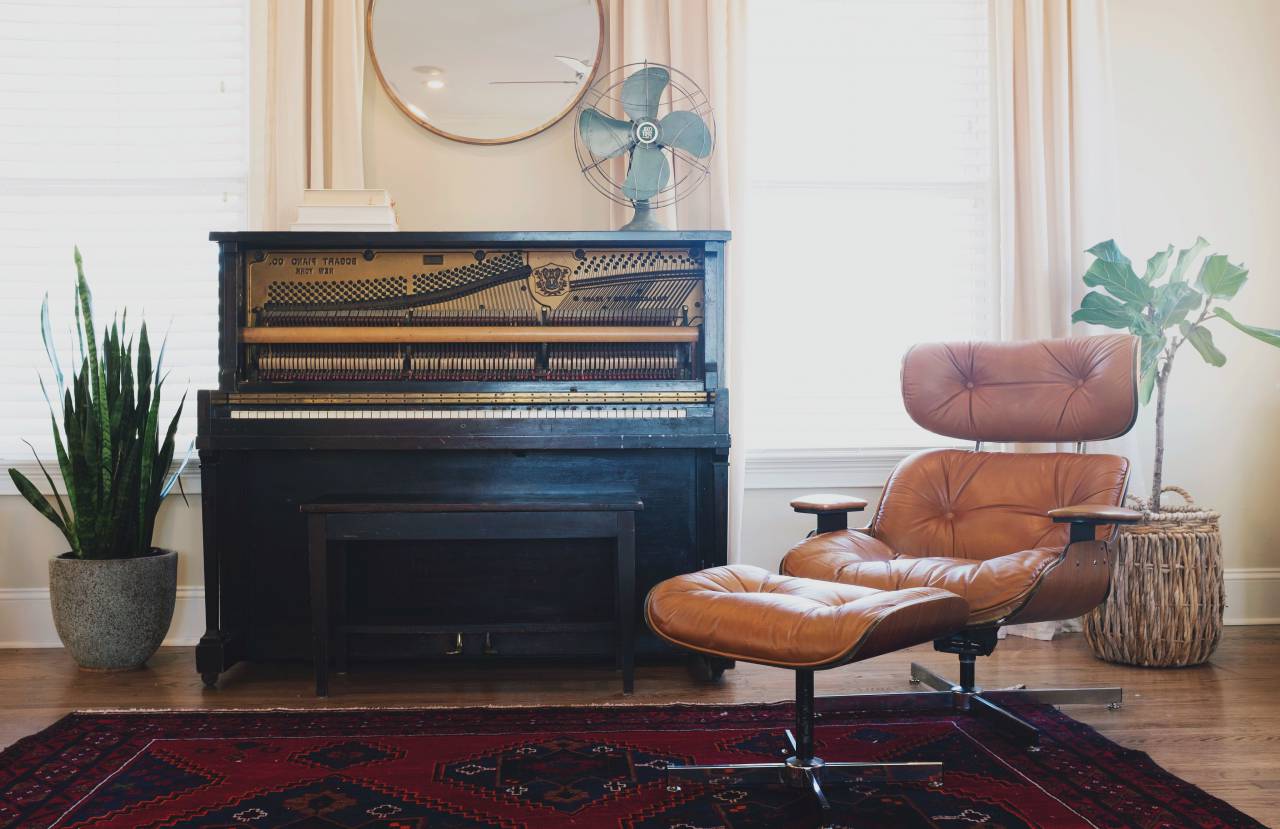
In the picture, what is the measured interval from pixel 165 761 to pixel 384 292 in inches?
61.8

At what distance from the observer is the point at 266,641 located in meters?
3.55

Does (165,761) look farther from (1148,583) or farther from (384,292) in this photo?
(1148,583)

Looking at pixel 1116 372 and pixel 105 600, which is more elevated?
pixel 1116 372

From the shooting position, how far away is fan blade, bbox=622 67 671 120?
12.0 ft

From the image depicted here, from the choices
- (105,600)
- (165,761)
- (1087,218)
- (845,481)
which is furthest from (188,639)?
(1087,218)

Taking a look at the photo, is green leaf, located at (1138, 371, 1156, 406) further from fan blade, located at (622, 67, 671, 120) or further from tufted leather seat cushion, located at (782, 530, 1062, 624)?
fan blade, located at (622, 67, 671, 120)

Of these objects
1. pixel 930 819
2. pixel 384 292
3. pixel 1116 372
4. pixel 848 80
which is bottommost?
pixel 930 819

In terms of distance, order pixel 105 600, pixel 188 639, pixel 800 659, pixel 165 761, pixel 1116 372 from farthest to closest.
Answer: pixel 188 639 → pixel 105 600 → pixel 1116 372 → pixel 165 761 → pixel 800 659

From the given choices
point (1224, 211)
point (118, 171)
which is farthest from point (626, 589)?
point (1224, 211)

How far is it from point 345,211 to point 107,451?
111cm

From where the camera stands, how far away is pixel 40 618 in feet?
13.2

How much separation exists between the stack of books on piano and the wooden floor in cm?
148

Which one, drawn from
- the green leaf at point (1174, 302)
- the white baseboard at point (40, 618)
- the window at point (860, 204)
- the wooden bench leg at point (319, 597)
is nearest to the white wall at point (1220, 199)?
the window at point (860, 204)

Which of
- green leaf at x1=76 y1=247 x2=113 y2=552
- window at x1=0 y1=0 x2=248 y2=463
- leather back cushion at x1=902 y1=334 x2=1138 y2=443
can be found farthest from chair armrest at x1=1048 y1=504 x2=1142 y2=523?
window at x1=0 y1=0 x2=248 y2=463
